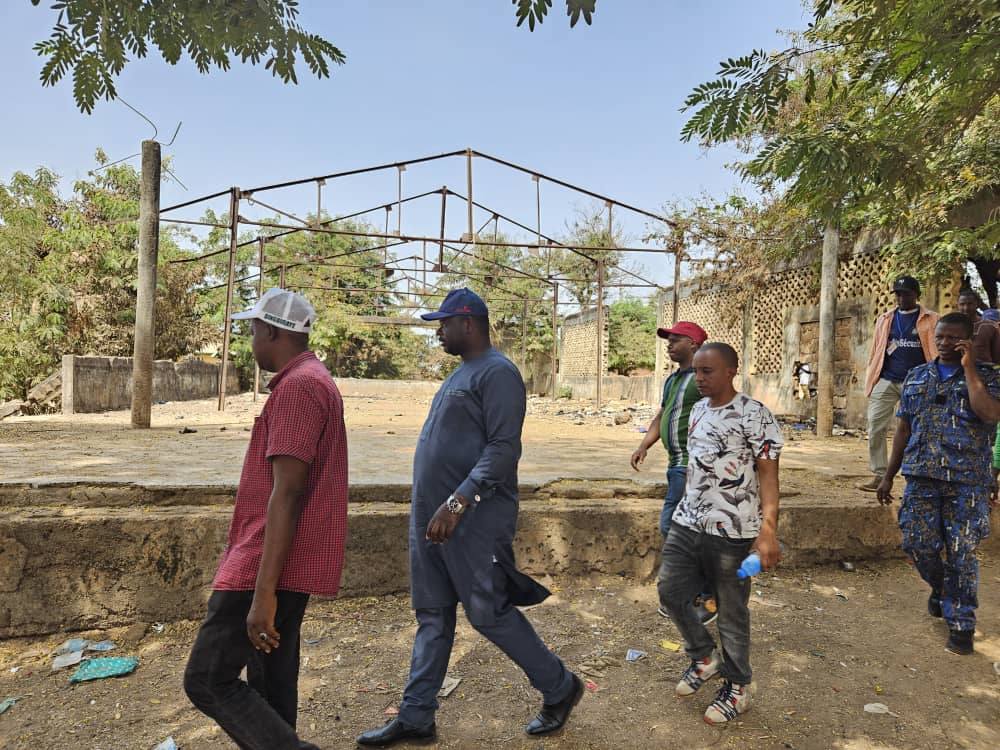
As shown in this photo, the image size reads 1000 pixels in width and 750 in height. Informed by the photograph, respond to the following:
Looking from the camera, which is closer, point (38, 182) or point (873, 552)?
point (873, 552)

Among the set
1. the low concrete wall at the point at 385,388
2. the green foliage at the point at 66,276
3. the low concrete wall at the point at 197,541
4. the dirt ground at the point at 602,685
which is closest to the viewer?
the dirt ground at the point at 602,685

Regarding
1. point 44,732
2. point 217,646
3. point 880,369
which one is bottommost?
point 44,732

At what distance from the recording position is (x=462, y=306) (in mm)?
2455

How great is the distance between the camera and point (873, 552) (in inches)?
182

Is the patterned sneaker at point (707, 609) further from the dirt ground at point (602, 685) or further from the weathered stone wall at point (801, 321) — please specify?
the weathered stone wall at point (801, 321)

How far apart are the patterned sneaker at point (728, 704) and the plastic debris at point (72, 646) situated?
2.94 m

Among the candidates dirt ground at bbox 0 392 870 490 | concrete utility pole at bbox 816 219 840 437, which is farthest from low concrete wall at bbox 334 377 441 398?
concrete utility pole at bbox 816 219 840 437

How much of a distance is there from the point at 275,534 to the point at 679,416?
2.30 metres

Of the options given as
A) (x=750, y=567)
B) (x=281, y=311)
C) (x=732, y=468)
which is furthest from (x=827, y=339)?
(x=281, y=311)

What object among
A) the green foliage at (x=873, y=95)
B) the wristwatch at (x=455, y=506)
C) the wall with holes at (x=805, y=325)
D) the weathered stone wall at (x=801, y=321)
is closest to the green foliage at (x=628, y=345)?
the weathered stone wall at (x=801, y=321)

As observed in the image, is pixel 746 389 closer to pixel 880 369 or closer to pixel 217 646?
pixel 880 369

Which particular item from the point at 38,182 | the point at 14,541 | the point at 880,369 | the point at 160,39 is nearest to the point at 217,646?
the point at 160,39

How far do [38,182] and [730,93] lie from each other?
652 inches

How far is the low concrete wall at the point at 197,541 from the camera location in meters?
3.29
